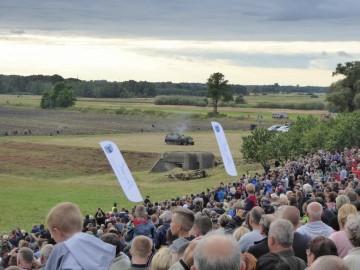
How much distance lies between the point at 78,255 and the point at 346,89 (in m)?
86.2

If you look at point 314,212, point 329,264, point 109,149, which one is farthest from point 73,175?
point 329,264

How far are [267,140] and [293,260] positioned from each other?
45.1 m

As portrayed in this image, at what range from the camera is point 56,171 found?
52188mm

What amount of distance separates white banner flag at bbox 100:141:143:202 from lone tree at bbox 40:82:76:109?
14699 centimetres

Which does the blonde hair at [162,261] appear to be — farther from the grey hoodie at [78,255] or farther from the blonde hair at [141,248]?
the grey hoodie at [78,255]

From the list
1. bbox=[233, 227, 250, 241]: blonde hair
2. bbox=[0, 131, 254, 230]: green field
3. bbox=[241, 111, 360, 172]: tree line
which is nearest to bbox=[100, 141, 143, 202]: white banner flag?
bbox=[0, 131, 254, 230]: green field

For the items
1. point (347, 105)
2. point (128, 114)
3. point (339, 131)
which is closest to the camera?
point (339, 131)

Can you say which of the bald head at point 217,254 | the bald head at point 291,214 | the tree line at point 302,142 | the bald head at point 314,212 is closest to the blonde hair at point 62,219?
the bald head at point 217,254

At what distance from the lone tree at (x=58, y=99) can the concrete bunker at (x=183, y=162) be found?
120 metres

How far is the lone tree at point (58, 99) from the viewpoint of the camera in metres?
169

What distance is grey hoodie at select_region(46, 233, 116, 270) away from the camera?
17.9ft

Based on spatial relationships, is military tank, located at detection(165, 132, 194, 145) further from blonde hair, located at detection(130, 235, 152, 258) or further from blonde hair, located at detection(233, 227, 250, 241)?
blonde hair, located at detection(130, 235, 152, 258)

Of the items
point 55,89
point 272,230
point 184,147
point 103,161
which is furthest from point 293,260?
point 55,89

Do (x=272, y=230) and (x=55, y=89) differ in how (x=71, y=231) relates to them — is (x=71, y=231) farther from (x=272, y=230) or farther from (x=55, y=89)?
(x=55, y=89)
